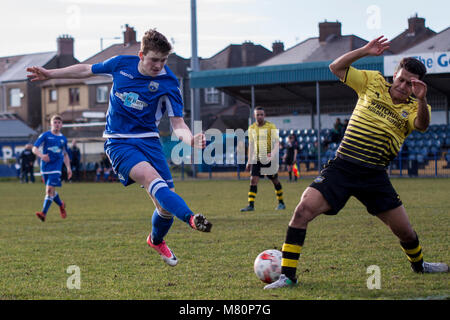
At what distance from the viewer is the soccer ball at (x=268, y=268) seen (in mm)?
5848

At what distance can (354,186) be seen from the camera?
18.8 ft

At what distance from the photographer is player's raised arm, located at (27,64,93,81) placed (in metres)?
6.30

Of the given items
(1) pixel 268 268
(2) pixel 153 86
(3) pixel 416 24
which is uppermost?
(3) pixel 416 24

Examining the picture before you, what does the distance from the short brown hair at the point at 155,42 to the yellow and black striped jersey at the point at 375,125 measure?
168cm

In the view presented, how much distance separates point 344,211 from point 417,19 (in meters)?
37.0

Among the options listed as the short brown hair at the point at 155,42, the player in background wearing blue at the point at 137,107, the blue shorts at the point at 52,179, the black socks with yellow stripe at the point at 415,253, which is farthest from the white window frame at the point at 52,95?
the black socks with yellow stripe at the point at 415,253

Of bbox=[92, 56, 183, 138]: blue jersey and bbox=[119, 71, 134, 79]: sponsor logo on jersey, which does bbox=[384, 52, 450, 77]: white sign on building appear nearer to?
bbox=[92, 56, 183, 138]: blue jersey

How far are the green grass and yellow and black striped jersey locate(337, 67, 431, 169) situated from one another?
46.1 inches

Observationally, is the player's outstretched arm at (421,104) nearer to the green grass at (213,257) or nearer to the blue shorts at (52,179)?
the green grass at (213,257)

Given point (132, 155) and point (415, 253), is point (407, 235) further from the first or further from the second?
point (132, 155)

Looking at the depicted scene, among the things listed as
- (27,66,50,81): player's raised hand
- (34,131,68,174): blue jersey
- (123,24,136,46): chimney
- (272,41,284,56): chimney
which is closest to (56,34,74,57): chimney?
(123,24,136,46): chimney

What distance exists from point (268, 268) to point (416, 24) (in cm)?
4453

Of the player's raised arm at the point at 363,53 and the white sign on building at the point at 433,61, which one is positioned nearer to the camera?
the player's raised arm at the point at 363,53

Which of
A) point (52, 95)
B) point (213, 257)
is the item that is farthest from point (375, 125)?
point (52, 95)
